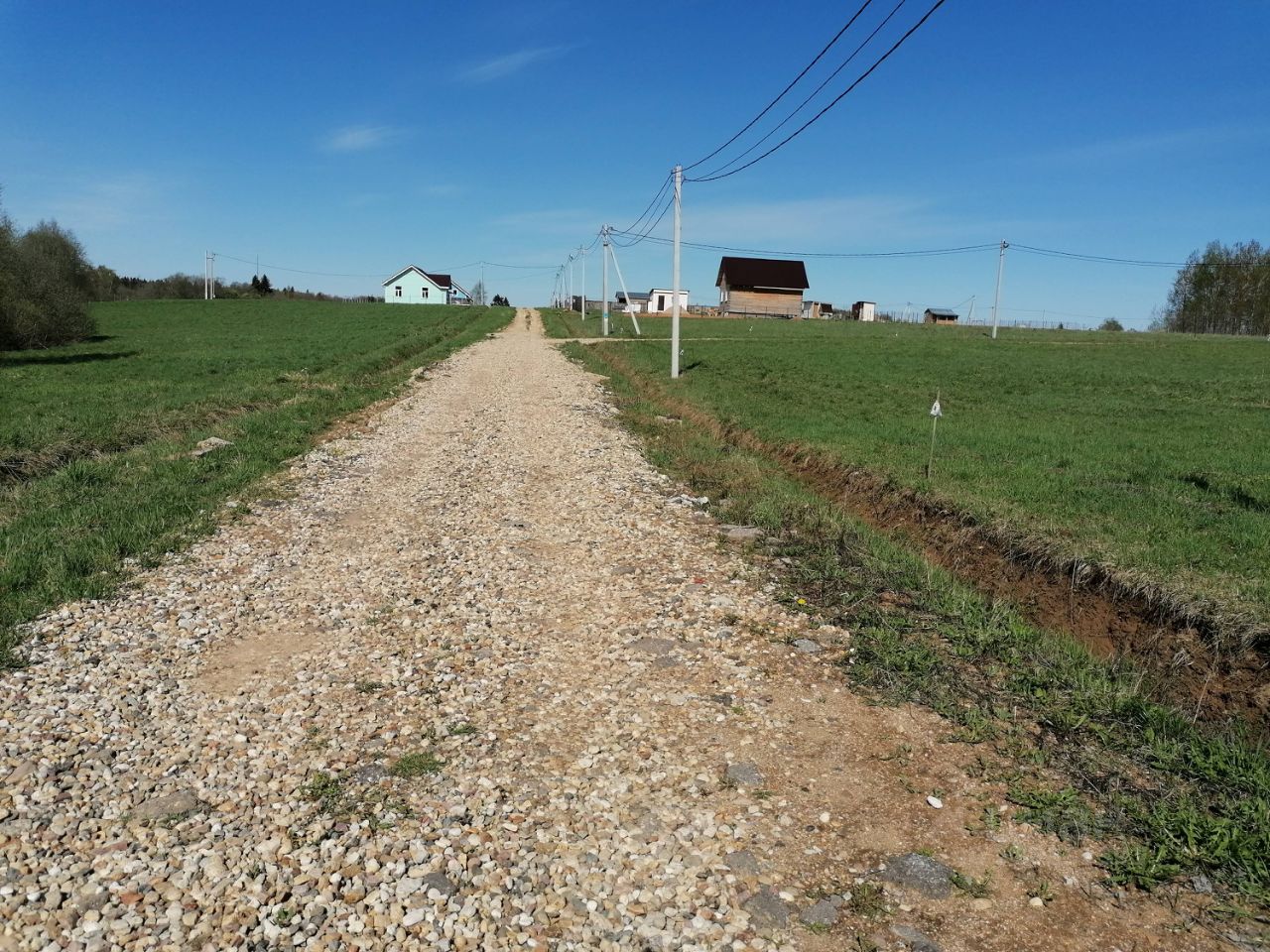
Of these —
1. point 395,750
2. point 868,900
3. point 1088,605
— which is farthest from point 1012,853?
point 1088,605

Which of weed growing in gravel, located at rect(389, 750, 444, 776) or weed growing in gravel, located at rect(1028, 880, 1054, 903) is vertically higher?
weed growing in gravel, located at rect(389, 750, 444, 776)

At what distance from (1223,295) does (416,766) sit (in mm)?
135113

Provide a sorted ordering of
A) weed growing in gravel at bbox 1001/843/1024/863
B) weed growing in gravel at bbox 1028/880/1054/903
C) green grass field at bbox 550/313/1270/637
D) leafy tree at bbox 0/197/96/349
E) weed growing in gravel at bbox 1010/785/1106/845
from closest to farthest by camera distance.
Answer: weed growing in gravel at bbox 1028/880/1054/903 < weed growing in gravel at bbox 1001/843/1024/863 < weed growing in gravel at bbox 1010/785/1106/845 < green grass field at bbox 550/313/1270/637 < leafy tree at bbox 0/197/96/349

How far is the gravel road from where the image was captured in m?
3.92

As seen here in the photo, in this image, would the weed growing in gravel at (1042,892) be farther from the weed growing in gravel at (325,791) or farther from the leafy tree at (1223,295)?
the leafy tree at (1223,295)

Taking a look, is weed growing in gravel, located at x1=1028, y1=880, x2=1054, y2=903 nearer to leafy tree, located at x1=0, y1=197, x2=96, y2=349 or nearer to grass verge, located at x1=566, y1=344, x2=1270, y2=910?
grass verge, located at x1=566, y1=344, x2=1270, y2=910

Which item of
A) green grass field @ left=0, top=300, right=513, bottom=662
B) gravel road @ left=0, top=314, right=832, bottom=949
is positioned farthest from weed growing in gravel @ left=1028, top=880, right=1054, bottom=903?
green grass field @ left=0, top=300, right=513, bottom=662

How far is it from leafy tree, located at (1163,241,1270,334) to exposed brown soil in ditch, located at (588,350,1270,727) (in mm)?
117129

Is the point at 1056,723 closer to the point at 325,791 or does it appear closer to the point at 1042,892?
the point at 1042,892

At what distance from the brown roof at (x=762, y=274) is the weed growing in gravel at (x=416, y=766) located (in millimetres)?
98985

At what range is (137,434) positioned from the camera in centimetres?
1650

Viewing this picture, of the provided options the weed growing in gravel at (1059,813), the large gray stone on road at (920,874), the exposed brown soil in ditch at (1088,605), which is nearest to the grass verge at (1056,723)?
the weed growing in gravel at (1059,813)

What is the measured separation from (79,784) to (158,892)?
1.30 metres

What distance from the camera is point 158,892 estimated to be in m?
3.95
